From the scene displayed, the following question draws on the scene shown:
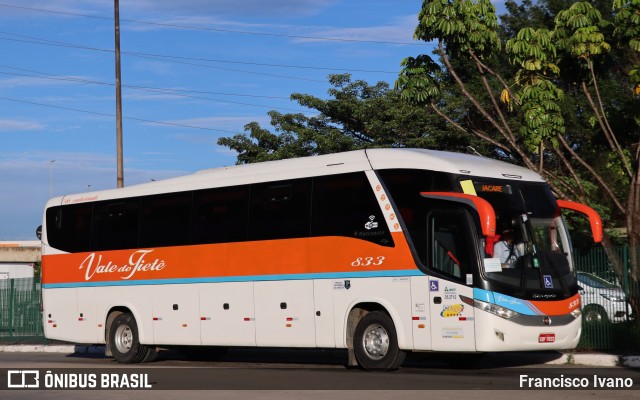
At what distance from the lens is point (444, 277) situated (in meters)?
16.1

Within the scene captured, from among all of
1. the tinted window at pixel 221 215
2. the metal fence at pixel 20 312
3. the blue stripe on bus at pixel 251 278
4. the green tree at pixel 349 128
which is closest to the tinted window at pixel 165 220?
the tinted window at pixel 221 215

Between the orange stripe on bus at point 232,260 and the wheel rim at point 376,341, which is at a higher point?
the orange stripe on bus at point 232,260

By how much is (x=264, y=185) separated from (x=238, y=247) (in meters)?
1.31

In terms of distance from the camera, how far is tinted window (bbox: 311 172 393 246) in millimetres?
17031

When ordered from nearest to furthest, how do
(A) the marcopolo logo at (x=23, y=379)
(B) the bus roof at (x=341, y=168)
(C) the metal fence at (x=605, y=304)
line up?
(A) the marcopolo logo at (x=23, y=379), (B) the bus roof at (x=341, y=168), (C) the metal fence at (x=605, y=304)

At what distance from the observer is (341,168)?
17922mm

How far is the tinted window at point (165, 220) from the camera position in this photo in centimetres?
2078

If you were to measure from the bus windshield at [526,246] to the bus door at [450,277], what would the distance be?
1.24ft

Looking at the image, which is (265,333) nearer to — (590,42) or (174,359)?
(174,359)

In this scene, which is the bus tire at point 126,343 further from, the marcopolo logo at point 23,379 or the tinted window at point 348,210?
the tinted window at point 348,210

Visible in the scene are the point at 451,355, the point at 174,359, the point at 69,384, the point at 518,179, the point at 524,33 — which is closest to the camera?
the point at 69,384

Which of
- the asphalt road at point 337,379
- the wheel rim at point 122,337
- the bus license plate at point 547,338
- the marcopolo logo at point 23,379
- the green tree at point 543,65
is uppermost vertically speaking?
the green tree at point 543,65

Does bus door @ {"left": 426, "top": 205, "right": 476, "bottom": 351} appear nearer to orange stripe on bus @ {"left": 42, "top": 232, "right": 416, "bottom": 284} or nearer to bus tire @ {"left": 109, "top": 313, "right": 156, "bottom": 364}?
orange stripe on bus @ {"left": 42, "top": 232, "right": 416, "bottom": 284}

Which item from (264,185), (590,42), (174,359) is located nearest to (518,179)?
(264,185)
